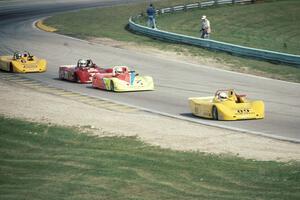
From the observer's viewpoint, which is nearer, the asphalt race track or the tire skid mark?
the asphalt race track

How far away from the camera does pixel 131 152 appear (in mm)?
22469

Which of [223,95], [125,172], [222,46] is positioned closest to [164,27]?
[222,46]

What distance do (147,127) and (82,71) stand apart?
12060 mm

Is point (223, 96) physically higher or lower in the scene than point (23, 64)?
higher

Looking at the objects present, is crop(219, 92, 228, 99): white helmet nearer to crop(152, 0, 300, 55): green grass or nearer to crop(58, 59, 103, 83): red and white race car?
crop(58, 59, 103, 83): red and white race car

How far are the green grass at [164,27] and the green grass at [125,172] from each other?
→ 16.5 m

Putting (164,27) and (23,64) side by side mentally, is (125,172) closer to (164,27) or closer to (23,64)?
(23,64)

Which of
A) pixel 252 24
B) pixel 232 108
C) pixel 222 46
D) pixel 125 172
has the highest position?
pixel 125 172

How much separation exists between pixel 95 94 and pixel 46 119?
680cm

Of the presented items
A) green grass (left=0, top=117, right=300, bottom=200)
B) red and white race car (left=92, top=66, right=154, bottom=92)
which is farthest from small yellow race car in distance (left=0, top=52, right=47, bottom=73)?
green grass (left=0, top=117, right=300, bottom=200)

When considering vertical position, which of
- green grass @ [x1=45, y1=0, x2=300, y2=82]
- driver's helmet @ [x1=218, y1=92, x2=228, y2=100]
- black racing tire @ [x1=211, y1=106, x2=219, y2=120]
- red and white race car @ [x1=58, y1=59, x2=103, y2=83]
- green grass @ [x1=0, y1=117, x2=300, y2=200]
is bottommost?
green grass @ [x1=45, y1=0, x2=300, y2=82]

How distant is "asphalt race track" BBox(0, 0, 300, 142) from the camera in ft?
91.1

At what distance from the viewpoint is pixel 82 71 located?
38.0 m

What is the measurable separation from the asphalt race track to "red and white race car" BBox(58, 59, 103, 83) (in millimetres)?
415
